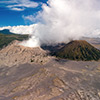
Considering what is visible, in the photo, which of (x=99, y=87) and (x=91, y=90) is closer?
(x=91, y=90)

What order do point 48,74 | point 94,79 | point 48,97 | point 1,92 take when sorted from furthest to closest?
1. point 48,74
2. point 94,79
3. point 1,92
4. point 48,97

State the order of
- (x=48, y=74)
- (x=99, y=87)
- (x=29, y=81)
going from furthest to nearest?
1. (x=48, y=74)
2. (x=29, y=81)
3. (x=99, y=87)

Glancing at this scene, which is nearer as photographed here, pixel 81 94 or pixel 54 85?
pixel 81 94

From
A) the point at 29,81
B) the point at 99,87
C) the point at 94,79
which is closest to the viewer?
the point at 99,87

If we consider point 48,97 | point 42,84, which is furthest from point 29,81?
point 48,97

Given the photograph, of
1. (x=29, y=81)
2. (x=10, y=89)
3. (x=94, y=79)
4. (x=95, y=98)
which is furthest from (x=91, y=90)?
(x=10, y=89)

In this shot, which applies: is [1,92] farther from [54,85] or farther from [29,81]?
[54,85]

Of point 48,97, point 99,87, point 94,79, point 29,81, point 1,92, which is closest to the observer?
point 48,97

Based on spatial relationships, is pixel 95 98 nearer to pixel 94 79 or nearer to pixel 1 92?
pixel 94 79
